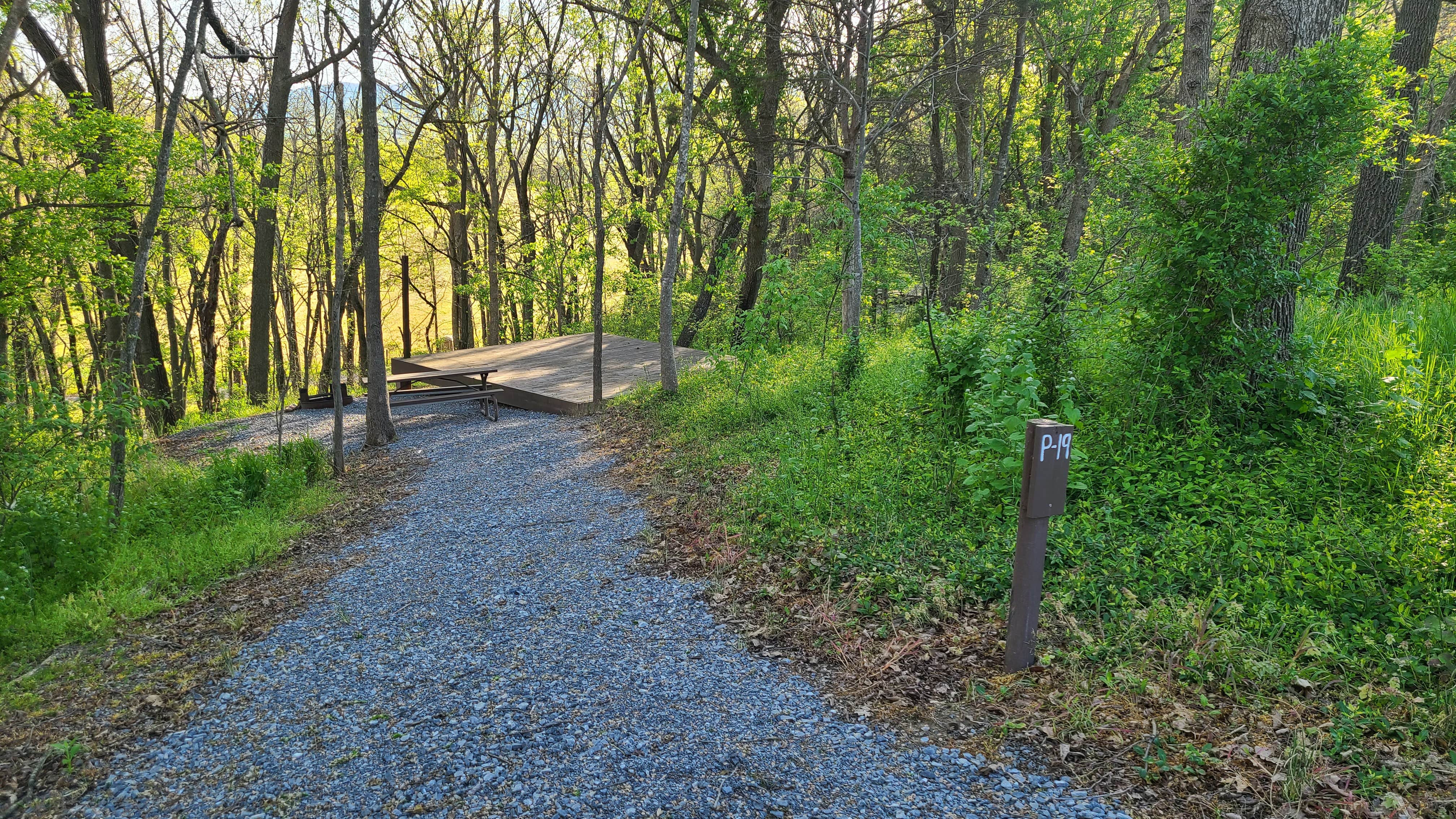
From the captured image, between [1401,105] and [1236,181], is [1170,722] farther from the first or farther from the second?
[1401,105]

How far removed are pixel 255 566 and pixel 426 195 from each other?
1859cm

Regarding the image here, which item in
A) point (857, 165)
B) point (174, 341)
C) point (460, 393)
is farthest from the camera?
point (174, 341)

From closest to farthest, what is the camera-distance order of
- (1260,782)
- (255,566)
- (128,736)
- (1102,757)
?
(1260,782) → (1102,757) → (128,736) → (255,566)

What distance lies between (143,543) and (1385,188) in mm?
14264

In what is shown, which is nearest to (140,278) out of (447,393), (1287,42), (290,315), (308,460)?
(308,460)

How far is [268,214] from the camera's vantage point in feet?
50.7

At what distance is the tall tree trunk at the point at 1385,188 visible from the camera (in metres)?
8.98

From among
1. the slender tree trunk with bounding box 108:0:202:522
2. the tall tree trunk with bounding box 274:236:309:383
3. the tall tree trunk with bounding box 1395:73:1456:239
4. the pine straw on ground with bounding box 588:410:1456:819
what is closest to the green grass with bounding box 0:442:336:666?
the slender tree trunk with bounding box 108:0:202:522

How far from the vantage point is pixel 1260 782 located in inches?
106

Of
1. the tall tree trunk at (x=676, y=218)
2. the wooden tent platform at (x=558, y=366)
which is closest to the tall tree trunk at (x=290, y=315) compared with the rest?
the wooden tent platform at (x=558, y=366)

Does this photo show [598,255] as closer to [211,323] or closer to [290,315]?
[211,323]

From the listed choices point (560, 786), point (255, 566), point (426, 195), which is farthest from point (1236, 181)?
point (426, 195)

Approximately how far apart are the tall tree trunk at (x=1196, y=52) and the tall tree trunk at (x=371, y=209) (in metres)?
9.40

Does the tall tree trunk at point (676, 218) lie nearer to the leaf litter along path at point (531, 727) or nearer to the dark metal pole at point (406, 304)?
the leaf litter along path at point (531, 727)
